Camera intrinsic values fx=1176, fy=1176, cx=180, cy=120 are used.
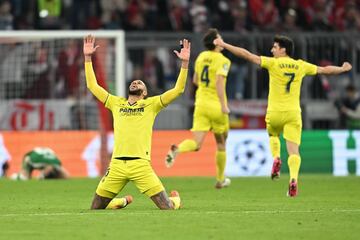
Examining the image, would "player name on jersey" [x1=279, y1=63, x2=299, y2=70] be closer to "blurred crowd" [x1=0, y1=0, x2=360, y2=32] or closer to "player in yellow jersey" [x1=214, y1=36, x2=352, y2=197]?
"player in yellow jersey" [x1=214, y1=36, x2=352, y2=197]

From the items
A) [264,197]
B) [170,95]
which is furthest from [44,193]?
[170,95]

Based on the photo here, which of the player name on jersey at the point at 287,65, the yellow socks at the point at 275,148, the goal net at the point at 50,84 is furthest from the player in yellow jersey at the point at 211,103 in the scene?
the goal net at the point at 50,84

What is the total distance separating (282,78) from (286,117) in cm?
59

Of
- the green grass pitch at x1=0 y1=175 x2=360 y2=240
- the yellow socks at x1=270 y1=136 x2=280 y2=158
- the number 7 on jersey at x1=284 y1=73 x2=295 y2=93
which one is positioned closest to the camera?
the green grass pitch at x1=0 y1=175 x2=360 y2=240

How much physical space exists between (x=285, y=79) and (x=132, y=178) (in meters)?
4.09

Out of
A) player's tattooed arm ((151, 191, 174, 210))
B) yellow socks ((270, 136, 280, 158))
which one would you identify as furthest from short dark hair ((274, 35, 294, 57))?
player's tattooed arm ((151, 191, 174, 210))

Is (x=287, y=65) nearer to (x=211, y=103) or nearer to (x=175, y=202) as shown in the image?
(x=211, y=103)

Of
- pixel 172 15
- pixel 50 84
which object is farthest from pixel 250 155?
pixel 172 15

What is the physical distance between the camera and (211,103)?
19938 millimetres

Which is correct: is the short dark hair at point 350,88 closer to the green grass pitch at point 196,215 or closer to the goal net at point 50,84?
the goal net at point 50,84

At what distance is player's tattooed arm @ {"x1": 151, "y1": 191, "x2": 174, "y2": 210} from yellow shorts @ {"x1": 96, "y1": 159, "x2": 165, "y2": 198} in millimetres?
62

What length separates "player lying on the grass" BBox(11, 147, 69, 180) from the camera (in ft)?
77.0

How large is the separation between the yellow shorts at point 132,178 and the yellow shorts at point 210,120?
5.39 m

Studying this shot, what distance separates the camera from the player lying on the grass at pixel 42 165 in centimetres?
2348
